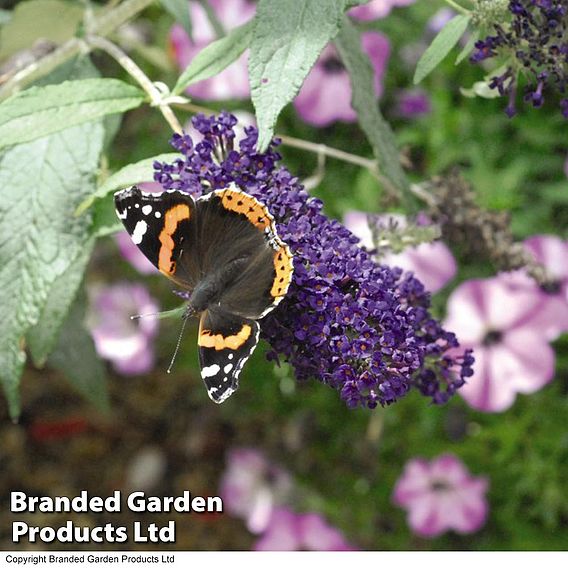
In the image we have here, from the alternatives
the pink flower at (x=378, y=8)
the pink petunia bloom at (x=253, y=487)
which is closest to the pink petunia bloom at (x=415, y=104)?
the pink flower at (x=378, y=8)

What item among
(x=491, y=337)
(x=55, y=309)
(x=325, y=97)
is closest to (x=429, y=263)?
(x=491, y=337)

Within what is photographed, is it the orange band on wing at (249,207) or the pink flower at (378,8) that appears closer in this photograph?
→ the orange band on wing at (249,207)

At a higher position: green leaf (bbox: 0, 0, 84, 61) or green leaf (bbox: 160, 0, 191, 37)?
green leaf (bbox: 0, 0, 84, 61)

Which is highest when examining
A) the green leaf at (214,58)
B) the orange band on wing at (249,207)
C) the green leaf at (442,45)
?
Result: the green leaf at (214,58)

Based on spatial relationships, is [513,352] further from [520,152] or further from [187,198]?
[187,198]

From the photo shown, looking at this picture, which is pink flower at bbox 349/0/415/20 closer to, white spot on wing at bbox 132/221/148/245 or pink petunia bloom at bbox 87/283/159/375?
pink petunia bloom at bbox 87/283/159/375

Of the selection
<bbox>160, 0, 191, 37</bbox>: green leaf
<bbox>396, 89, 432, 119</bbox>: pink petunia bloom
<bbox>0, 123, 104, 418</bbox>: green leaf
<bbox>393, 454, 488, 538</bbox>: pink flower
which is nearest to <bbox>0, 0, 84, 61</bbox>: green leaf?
<bbox>160, 0, 191, 37</bbox>: green leaf

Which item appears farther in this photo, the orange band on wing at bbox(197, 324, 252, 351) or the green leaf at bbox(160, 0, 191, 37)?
the green leaf at bbox(160, 0, 191, 37)

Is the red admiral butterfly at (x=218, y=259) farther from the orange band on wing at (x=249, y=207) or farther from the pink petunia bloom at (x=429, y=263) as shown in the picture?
the pink petunia bloom at (x=429, y=263)
